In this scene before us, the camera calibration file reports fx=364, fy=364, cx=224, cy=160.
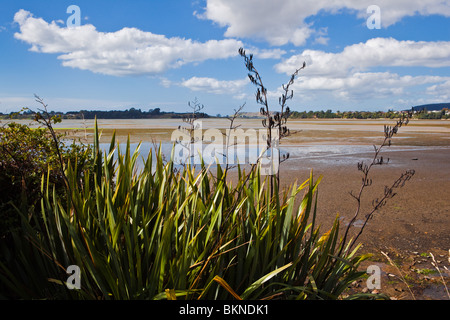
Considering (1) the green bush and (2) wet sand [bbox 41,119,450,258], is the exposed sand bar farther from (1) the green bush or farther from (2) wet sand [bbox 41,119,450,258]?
(1) the green bush

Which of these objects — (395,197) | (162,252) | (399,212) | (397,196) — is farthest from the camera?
(397,196)

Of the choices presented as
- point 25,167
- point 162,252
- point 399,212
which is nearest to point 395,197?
point 399,212

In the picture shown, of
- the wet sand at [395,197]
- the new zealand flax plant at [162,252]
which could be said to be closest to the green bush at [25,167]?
the new zealand flax plant at [162,252]

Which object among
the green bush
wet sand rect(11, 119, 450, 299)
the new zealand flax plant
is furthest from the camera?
wet sand rect(11, 119, 450, 299)

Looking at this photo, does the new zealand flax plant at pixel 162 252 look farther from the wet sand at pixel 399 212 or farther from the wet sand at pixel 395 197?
the wet sand at pixel 399 212

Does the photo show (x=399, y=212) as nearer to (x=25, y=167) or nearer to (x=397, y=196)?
(x=397, y=196)

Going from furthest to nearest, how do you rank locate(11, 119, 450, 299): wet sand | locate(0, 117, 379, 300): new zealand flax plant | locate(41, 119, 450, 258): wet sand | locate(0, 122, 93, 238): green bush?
locate(41, 119, 450, 258): wet sand < locate(11, 119, 450, 299): wet sand < locate(0, 122, 93, 238): green bush < locate(0, 117, 379, 300): new zealand flax plant

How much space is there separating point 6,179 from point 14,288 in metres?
0.93

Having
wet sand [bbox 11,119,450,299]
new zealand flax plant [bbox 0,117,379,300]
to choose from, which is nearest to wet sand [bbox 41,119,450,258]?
wet sand [bbox 11,119,450,299]

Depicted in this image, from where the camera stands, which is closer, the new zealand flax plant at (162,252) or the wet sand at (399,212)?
the new zealand flax plant at (162,252)

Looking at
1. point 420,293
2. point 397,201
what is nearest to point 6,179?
point 420,293

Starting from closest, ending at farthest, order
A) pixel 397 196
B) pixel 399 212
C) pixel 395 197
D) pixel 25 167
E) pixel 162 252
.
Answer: pixel 162 252 < pixel 25 167 < pixel 399 212 < pixel 395 197 < pixel 397 196

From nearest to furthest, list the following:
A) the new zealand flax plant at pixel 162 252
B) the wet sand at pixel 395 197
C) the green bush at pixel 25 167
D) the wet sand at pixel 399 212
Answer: the new zealand flax plant at pixel 162 252
the green bush at pixel 25 167
the wet sand at pixel 399 212
the wet sand at pixel 395 197
